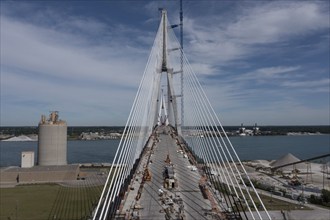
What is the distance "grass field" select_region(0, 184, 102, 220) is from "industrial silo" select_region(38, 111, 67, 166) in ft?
46.0

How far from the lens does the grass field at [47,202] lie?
21.5 meters

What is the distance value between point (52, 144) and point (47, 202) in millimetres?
23587

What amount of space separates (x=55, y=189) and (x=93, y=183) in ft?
13.5

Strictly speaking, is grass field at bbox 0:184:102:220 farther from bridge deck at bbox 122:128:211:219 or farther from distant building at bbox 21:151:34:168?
bridge deck at bbox 122:128:211:219

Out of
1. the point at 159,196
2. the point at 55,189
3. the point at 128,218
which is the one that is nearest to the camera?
the point at 128,218

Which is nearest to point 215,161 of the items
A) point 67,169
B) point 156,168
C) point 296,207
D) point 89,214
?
point 156,168

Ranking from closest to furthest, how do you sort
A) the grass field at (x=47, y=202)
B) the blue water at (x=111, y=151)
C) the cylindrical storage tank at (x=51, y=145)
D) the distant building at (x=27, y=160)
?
the grass field at (x=47, y=202) → the distant building at (x=27, y=160) → the cylindrical storage tank at (x=51, y=145) → the blue water at (x=111, y=151)

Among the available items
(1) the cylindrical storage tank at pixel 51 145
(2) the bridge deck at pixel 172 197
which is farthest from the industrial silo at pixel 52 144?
(2) the bridge deck at pixel 172 197

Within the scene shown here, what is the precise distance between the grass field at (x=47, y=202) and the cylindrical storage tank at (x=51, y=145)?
1399cm

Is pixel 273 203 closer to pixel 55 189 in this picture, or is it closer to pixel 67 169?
pixel 55 189

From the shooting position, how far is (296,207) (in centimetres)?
2344

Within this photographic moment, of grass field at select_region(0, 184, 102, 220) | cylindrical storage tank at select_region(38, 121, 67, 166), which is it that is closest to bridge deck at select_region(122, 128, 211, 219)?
grass field at select_region(0, 184, 102, 220)

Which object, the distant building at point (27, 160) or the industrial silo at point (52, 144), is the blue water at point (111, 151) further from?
the distant building at point (27, 160)

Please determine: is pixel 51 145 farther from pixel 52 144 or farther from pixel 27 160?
pixel 27 160
